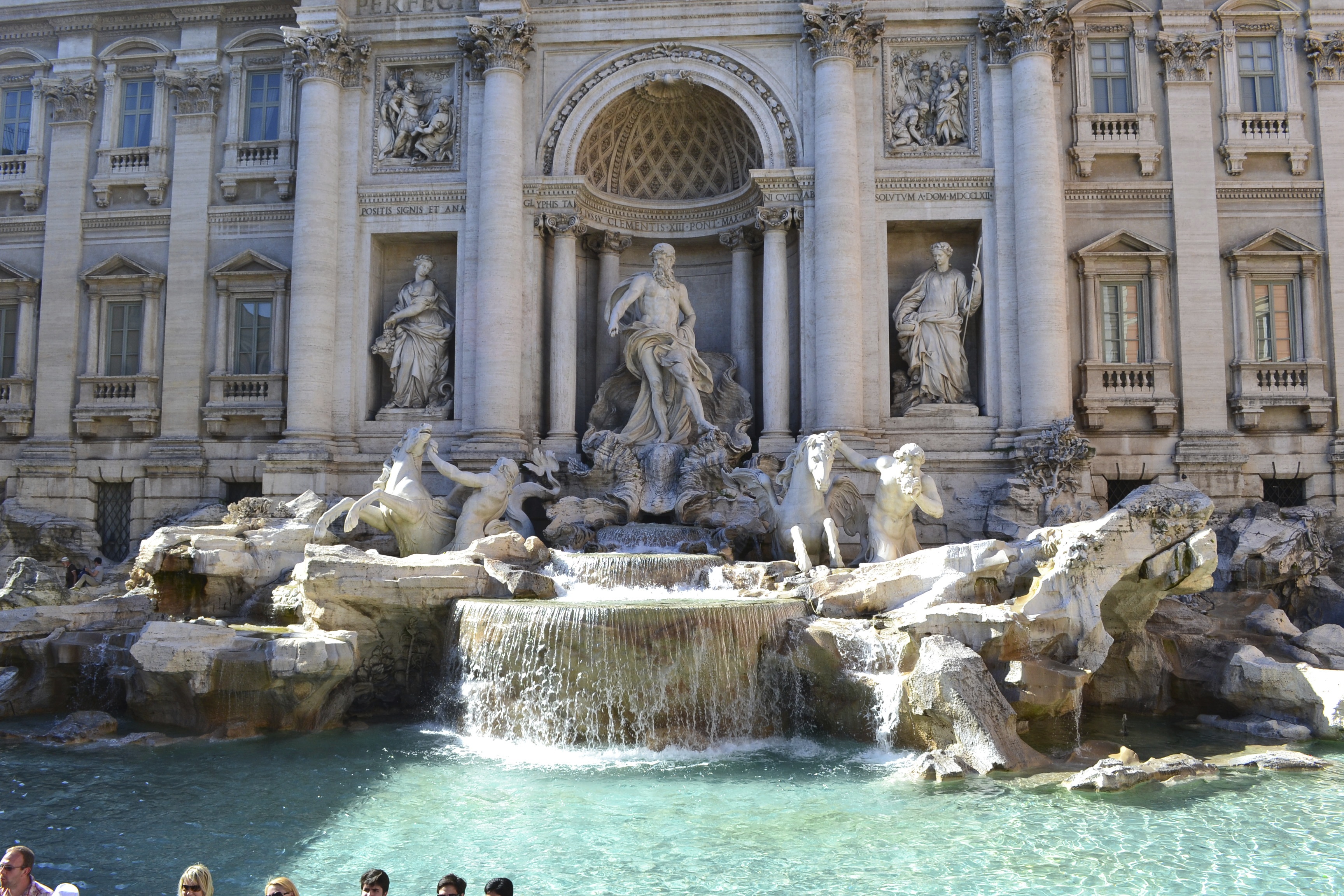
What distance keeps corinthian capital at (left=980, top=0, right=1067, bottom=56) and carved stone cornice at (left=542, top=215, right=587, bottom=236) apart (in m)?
7.86

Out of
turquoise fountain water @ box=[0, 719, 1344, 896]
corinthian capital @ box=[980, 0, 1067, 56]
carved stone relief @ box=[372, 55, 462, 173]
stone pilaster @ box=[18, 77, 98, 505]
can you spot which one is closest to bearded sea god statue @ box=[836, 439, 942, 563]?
turquoise fountain water @ box=[0, 719, 1344, 896]

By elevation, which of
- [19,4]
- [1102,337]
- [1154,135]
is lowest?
[1102,337]

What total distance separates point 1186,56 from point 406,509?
50.7 feet

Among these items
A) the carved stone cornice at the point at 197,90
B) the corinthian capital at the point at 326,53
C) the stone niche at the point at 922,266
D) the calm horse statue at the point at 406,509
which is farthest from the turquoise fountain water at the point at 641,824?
the carved stone cornice at the point at 197,90

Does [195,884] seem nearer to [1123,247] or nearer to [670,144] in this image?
[670,144]

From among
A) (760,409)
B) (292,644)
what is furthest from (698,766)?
(760,409)

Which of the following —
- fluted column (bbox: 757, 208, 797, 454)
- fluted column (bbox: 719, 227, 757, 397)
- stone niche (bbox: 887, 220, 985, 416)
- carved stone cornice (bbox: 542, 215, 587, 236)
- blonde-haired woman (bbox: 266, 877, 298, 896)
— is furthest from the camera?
fluted column (bbox: 719, 227, 757, 397)

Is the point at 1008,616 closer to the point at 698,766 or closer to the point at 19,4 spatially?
the point at 698,766

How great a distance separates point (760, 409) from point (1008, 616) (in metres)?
8.26

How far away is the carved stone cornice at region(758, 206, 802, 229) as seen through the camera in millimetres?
17672

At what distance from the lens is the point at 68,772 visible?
32.0ft

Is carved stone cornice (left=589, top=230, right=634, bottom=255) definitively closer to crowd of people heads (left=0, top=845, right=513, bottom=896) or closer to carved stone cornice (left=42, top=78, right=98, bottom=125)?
carved stone cornice (left=42, top=78, right=98, bottom=125)

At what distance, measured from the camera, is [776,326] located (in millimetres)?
17719

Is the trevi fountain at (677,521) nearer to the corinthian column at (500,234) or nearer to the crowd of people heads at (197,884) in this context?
the corinthian column at (500,234)
